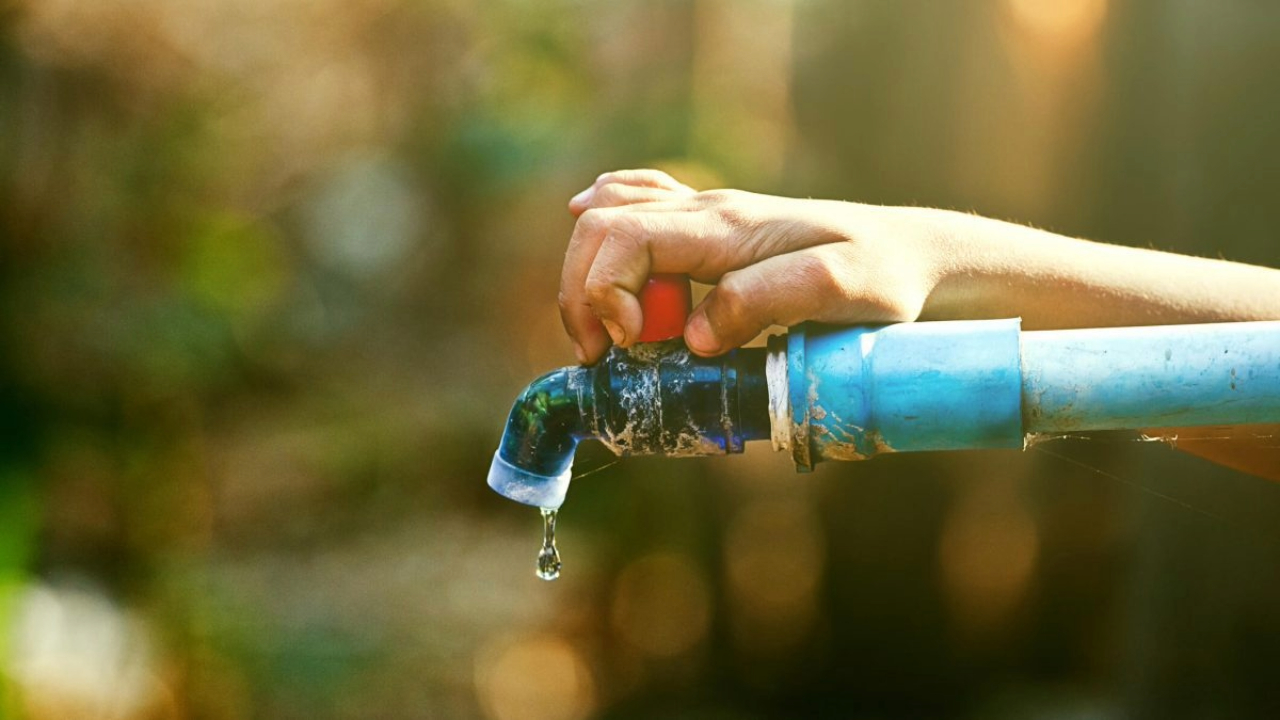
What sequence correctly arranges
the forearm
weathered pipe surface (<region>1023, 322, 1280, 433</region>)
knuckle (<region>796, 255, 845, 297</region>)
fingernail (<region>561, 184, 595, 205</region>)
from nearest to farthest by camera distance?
weathered pipe surface (<region>1023, 322, 1280, 433</region>) < knuckle (<region>796, 255, 845, 297</region>) < fingernail (<region>561, 184, 595, 205</region>) < the forearm

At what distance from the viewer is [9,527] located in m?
4.22

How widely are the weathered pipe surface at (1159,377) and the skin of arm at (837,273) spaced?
0.68ft

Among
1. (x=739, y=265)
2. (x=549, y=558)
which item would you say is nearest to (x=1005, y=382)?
(x=739, y=265)

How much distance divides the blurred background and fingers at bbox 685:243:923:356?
3147 millimetres

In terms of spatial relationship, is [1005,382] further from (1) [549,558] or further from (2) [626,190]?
(1) [549,558]

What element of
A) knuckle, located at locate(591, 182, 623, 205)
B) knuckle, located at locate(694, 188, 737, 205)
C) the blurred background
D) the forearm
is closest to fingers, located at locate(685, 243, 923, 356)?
knuckle, located at locate(694, 188, 737, 205)

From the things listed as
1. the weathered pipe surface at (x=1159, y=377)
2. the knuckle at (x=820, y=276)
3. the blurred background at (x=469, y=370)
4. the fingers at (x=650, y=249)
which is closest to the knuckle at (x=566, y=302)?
the fingers at (x=650, y=249)

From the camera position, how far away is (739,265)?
122 centimetres

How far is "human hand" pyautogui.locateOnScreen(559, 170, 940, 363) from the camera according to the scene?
3.77 feet

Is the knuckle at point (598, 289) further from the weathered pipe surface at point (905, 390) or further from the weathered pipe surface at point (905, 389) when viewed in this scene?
the weathered pipe surface at point (905, 389)

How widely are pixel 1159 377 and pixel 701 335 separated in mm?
427

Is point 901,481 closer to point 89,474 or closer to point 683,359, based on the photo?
point 89,474

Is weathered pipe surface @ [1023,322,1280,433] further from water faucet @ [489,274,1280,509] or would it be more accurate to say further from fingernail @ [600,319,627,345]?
fingernail @ [600,319,627,345]

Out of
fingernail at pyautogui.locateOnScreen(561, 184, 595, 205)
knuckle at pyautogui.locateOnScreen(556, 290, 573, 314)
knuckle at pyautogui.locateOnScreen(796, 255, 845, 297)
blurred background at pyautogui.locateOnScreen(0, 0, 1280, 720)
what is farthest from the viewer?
blurred background at pyautogui.locateOnScreen(0, 0, 1280, 720)
